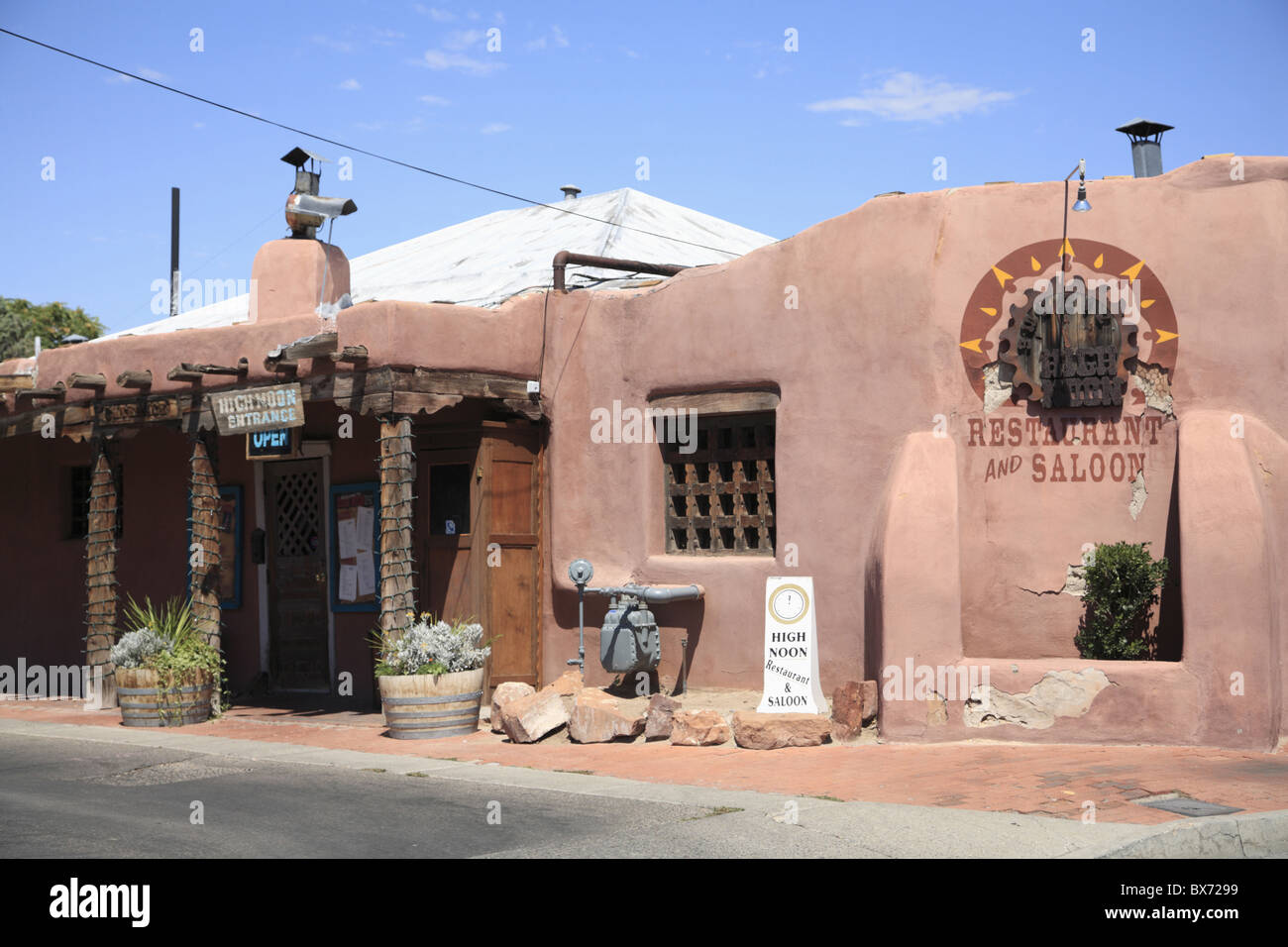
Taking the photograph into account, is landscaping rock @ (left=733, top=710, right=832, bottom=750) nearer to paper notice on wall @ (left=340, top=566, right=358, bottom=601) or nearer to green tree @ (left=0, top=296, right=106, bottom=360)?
paper notice on wall @ (left=340, top=566, right=358, bottom=601)

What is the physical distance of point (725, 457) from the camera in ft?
40.5

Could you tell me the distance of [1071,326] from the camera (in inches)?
419

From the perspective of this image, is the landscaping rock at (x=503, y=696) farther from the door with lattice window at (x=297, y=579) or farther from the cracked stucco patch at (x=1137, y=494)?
the cracked stucco patch at (x=1137, y=494)

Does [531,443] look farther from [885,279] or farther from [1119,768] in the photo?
[1119,768]

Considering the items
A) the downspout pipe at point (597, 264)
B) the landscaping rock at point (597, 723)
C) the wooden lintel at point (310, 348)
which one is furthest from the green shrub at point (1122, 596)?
Answer: the wooden lintel at point (310, 348)

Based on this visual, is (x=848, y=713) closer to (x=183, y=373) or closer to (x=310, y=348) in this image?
(x=310, y=348)

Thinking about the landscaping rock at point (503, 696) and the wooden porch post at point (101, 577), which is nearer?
the landscaping rock at point (503, 696)

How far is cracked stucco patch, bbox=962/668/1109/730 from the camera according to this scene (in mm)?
9648

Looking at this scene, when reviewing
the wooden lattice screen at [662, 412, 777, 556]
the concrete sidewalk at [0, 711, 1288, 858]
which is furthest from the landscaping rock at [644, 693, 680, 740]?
the wooden lattice screen at [662, 412, 777, 556]

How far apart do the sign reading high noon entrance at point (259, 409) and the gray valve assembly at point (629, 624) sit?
2992 mm

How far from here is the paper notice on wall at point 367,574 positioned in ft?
45.3
